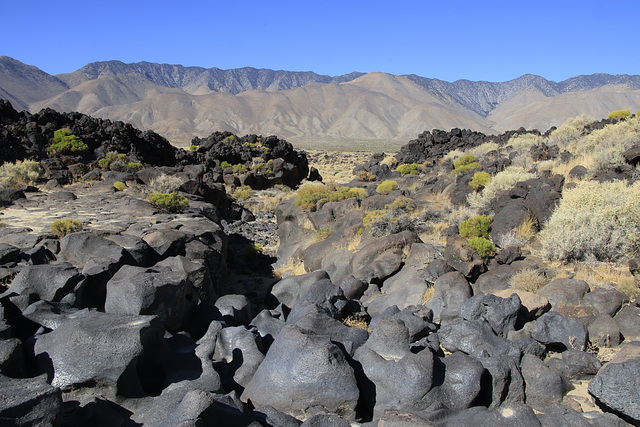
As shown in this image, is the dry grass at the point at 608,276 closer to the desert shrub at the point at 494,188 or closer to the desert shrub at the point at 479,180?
the desert shrub at the point at 494,188

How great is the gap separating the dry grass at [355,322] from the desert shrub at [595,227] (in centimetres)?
405

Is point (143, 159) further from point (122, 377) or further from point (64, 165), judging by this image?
point (122, 377)

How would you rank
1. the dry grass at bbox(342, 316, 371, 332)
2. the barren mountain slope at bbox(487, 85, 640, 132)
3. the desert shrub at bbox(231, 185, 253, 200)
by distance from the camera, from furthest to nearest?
1. the barren mountain slope at bbox(487, 85, 640, 132)
2. the desert shrub at bbox(231, 185, 253, 200)
3. the dry grass at bbox(342, 316, 371, 332)

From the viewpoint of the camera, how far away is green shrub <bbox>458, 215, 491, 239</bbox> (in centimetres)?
1059

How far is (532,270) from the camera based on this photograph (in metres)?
8.27

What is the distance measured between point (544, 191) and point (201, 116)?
12508cm

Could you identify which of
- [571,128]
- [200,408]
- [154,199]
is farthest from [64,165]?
[571,128]

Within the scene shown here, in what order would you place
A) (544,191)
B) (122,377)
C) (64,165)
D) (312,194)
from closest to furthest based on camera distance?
(122,377)
(544,191)
(312,194)
(64,165)

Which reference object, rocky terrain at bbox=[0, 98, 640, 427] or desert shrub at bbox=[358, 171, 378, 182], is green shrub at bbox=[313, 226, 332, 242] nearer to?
rocky terrain at bbox=[0, 98, 640, 427]

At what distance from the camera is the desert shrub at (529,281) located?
26.3 feet

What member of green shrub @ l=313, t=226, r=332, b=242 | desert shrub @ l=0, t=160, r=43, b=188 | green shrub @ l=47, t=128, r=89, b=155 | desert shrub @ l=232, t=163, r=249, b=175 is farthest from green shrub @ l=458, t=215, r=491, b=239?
green shrub @ l=47, t=128, r=89, b=155

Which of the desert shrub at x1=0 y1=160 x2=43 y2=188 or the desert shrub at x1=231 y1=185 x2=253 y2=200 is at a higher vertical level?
the desert shrub at x1=0 y1=160 x2=43 y2=188

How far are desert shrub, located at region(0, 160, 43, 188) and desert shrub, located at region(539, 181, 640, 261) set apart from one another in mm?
17675

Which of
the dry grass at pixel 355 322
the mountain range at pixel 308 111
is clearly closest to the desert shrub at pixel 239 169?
the dry grass at pixel 355 322
